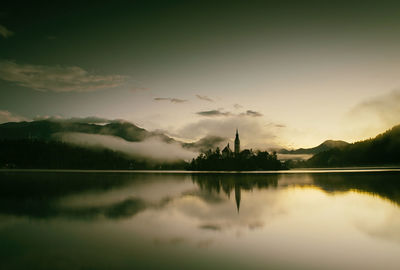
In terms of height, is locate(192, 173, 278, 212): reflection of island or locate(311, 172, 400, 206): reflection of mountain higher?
locate(311, 172, 400, 206): reflection of mountain

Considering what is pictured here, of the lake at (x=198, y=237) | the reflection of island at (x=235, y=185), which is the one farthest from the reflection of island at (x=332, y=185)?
the lake at (x=198, y=237)

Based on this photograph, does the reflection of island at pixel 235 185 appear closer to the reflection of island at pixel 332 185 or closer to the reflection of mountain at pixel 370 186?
the reflection of island at pixel 332 185

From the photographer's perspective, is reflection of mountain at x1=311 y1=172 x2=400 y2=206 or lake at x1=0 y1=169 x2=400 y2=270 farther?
reflection of mountain at x1=311 y1=172 x2=400 y2=206

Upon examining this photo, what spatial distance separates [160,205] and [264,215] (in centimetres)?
1082

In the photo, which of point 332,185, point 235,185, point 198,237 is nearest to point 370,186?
point 332,185

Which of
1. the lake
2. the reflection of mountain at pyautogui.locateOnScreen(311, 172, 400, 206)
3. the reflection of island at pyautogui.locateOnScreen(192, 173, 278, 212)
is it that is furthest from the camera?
the reflection of island at pyautogui.locateOnScreen(192, 173, 278, 212)

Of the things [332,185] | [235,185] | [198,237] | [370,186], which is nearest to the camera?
[198,237]

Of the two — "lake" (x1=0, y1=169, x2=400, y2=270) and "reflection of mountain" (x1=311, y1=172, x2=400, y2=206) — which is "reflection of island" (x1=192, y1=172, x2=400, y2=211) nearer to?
"reflection of mountain" (x1=311, y1=172, x2=400, y2=206)

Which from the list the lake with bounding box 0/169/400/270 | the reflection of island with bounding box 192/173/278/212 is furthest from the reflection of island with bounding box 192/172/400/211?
the lake with bounding box 0/169/400/270

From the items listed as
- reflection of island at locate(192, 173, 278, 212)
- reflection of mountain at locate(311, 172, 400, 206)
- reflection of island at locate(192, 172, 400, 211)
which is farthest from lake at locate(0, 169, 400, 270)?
reflection of mountain at locate(311, 172, 400, 206)

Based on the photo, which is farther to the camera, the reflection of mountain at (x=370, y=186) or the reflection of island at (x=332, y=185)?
the reflection of island at (x=332, y=185)

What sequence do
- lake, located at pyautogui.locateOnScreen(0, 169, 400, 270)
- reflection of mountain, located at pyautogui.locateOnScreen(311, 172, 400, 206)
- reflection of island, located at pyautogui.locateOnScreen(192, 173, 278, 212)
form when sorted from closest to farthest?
lake, located at pyautogui.locateOnScreen(0, 169, 400, 270), reflection of mountain, located at pyautogui.locateOnScreen(311, 172, 400, 206), reflection of island, located at pyautogui.locateOnScreen(192, 173, 278, 212)

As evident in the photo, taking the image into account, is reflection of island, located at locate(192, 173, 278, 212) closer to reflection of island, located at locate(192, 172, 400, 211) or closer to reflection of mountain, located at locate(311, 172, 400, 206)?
reflection of island, located at locate(192, 172, 400, 211)

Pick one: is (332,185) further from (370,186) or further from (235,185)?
(235,185)
